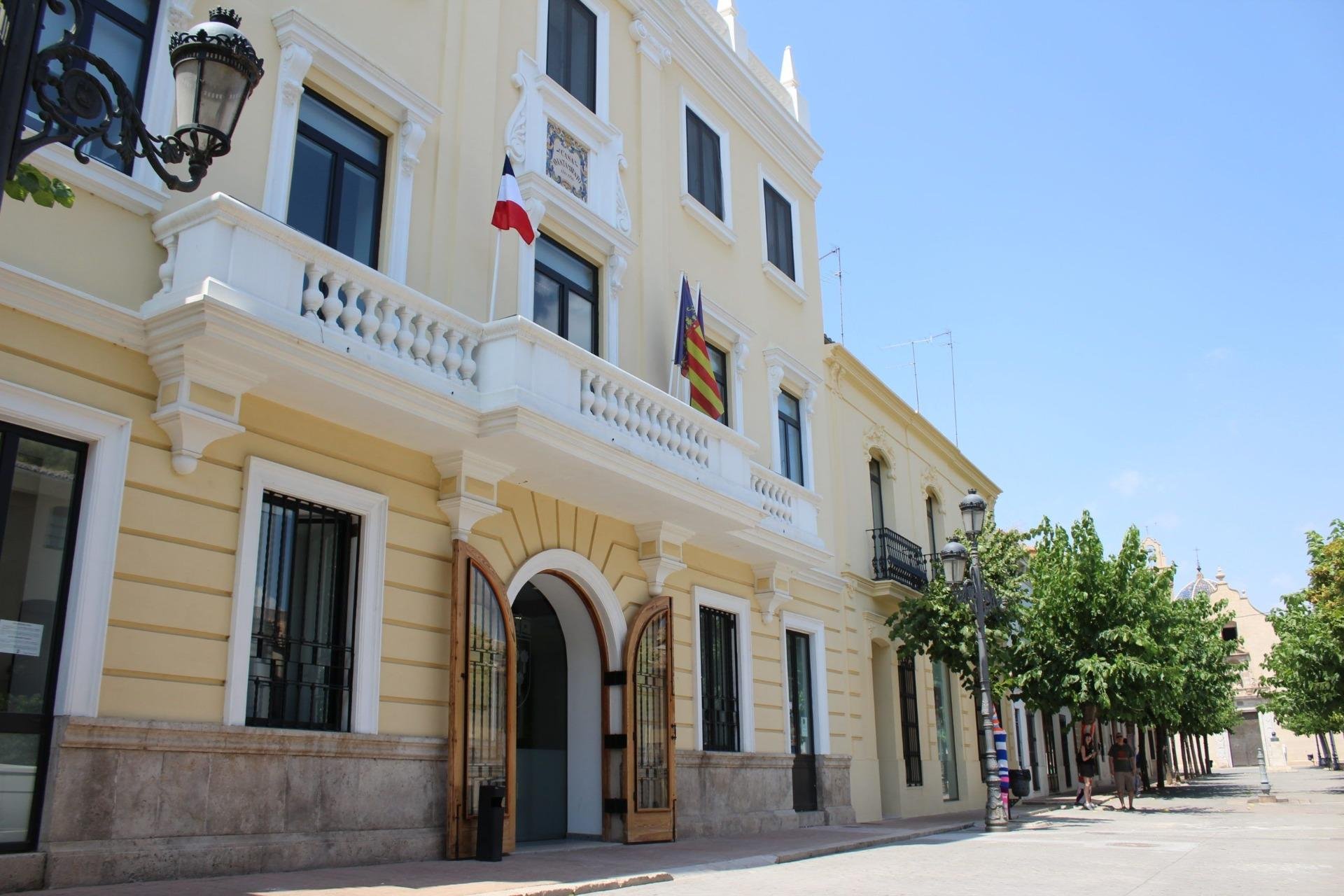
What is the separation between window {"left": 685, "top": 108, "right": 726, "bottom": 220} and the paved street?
1042 centimetres

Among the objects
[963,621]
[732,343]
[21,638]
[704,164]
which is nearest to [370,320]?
[21,638]

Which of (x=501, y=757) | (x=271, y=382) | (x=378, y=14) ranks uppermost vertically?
(x=378, y=14)

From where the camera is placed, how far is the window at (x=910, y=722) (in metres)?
22.3

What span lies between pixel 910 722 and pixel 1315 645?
12937mm

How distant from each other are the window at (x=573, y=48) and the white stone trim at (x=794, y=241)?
517 cm

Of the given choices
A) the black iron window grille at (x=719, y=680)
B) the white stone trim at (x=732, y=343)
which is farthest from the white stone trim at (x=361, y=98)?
the black iron window grille at (x=719, y=680)

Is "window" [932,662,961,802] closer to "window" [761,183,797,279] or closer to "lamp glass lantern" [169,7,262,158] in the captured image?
"window" [761,183,797,279]

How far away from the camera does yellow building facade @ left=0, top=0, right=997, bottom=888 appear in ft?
26.6

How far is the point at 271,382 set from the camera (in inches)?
366

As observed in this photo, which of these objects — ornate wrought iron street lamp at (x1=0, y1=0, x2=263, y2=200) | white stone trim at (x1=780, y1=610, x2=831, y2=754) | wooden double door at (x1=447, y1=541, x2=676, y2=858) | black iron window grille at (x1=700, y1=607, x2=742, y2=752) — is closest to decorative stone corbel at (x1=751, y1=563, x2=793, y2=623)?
white stone trim at (x1=780, y1=610, x2=831, y2=754)

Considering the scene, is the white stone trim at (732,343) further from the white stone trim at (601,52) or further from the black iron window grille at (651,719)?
the black iron window grille at (651,719)

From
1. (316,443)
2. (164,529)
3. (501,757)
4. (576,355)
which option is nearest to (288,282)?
(316,443)

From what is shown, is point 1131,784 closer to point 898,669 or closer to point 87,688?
point 898,669

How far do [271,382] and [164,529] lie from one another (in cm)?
152
